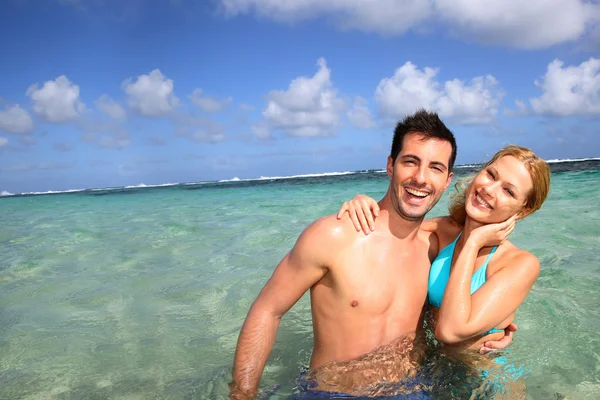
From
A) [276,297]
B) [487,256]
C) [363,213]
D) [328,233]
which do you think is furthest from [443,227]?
[276,297]

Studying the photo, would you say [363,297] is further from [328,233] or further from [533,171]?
[533,171]

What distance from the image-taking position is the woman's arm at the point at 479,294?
2.75 meters

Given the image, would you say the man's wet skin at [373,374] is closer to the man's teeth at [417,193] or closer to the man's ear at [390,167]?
the man's teeth at [417,193]

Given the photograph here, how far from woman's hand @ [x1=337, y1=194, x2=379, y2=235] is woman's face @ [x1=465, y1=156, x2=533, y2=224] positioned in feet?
2.31

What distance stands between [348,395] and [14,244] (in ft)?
29.0

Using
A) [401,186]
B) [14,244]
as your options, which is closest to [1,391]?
[401,186]

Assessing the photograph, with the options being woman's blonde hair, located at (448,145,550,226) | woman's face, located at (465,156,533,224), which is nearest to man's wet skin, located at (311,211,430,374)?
woman's face, located at (465,156,533,224)

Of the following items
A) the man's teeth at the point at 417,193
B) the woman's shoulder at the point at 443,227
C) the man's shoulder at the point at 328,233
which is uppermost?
the man's teeth at the point at 417,193

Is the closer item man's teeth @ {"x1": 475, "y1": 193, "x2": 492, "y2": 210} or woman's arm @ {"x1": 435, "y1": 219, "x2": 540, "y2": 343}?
woman's arm @ {"x1": 435, "y1": 219, "x2": 540, "y2": 343}

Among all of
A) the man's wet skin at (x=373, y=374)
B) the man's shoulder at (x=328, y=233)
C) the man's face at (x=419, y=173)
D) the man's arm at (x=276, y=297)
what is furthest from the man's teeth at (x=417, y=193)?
the man's wet skin at (x=373, y=374)

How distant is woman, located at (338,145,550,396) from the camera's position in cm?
278

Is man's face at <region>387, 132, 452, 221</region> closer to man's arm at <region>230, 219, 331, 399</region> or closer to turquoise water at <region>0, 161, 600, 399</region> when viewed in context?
man's arm at <region>230, 219, 331, 399</region>

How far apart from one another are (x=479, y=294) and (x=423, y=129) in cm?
112

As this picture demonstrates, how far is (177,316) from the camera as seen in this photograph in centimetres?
502
